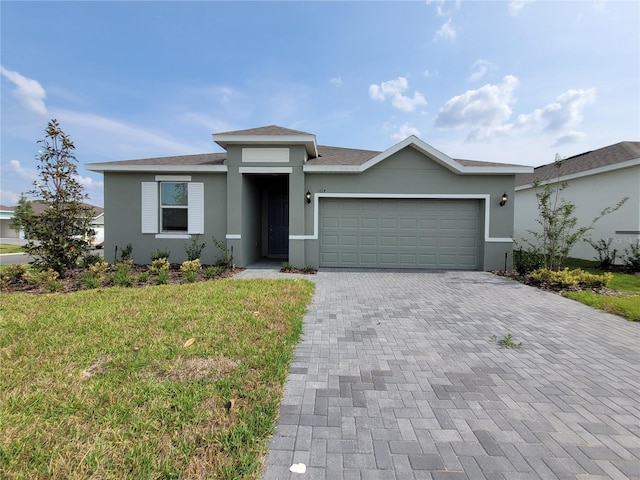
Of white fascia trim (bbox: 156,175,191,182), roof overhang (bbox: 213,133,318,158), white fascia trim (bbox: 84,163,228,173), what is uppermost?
roof overhang (bbox: 213,133,318,158)

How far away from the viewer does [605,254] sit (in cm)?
1073

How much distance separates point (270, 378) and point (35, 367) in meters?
2.53

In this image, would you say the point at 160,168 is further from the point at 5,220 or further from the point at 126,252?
the point at 5,220

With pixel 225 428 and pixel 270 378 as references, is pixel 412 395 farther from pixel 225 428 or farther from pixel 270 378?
pixel 225 428

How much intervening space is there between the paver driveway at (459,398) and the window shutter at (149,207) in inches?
298

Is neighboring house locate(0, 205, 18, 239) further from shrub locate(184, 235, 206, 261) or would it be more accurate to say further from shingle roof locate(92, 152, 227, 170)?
shrub locate(184, 235, 206, 261)

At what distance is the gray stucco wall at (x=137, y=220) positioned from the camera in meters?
9.70

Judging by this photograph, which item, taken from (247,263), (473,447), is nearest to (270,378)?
(473,447)

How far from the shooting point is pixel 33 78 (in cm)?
920

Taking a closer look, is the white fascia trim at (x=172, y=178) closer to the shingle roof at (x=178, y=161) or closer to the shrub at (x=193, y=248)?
the shingle roof at (x=178, y=161)

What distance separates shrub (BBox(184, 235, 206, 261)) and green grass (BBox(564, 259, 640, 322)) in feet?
33.2

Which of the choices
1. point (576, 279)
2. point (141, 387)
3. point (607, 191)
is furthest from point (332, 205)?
point (607, 191)

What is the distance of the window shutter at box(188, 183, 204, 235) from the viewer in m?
9.67

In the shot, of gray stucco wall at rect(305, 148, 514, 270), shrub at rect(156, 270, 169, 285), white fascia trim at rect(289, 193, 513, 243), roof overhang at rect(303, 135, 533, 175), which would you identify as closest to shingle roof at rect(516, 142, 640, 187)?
roof overhang at rect(303, 135, 533, 175)
